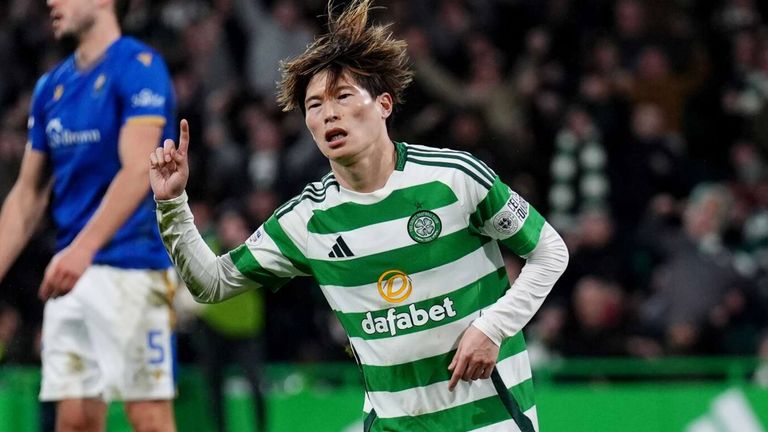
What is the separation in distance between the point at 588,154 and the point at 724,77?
1.59 metres

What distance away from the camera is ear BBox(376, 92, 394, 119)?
480 centimetres

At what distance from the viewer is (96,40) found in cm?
609

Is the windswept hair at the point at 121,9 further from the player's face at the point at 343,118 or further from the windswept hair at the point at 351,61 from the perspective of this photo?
the player's face at the point at 343,118

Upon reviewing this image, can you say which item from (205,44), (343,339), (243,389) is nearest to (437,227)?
(243,389)

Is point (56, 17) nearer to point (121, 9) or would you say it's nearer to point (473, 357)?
point (121, 9)

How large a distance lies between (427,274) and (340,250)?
308 mm

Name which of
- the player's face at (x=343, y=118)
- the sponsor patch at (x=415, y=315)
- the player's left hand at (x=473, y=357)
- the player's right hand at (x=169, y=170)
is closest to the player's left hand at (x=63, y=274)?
the player's right hand at (x=169, y=170)

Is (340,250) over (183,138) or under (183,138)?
under

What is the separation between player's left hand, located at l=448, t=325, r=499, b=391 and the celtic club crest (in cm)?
35

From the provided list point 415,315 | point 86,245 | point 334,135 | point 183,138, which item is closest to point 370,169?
point 334,135

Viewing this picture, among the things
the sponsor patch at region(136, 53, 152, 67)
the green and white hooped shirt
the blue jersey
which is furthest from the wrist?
the green and white hooped shirt

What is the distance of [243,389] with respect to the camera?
34.9ft

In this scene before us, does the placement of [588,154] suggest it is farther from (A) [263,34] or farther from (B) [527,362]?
(B) [527,362]

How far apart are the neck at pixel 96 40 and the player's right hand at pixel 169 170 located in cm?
170
